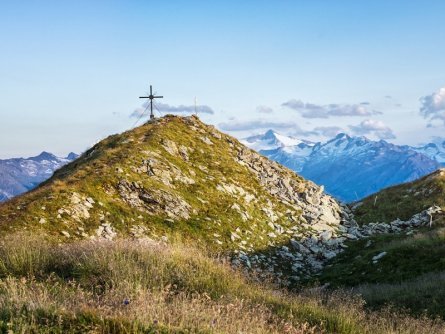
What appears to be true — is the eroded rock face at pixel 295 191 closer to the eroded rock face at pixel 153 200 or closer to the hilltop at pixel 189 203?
the hilltop at pixel 189 203

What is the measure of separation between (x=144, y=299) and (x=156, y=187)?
62.5 feet

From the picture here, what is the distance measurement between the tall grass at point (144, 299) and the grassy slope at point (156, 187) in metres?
7.21

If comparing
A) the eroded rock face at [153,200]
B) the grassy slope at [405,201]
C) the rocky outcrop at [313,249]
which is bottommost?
the rocky outcrop at [313,249]

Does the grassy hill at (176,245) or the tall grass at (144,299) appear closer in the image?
the tall grass at (144,299)

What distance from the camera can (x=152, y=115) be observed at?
40625 mm

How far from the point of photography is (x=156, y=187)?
26359 mm

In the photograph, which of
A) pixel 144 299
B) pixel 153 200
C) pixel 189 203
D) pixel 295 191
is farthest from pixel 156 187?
pixel 144 299

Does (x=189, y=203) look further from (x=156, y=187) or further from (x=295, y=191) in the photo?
(x=295, y=191)

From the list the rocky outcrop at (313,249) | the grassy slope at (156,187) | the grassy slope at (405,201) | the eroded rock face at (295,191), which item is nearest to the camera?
the grassy slope at (156,187)

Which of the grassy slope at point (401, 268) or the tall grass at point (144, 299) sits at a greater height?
the tall grass at point (144, 299)

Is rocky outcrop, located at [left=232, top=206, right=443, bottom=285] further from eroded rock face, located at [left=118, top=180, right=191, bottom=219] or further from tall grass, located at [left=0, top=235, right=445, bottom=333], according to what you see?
tall grass, located at [left=0, top=235, right=445, bottom=333]

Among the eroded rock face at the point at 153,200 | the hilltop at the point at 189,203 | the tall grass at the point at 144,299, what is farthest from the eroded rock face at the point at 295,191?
the tall grass at the point at 144,299

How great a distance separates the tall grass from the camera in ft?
22.1

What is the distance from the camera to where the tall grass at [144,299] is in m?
6.72
